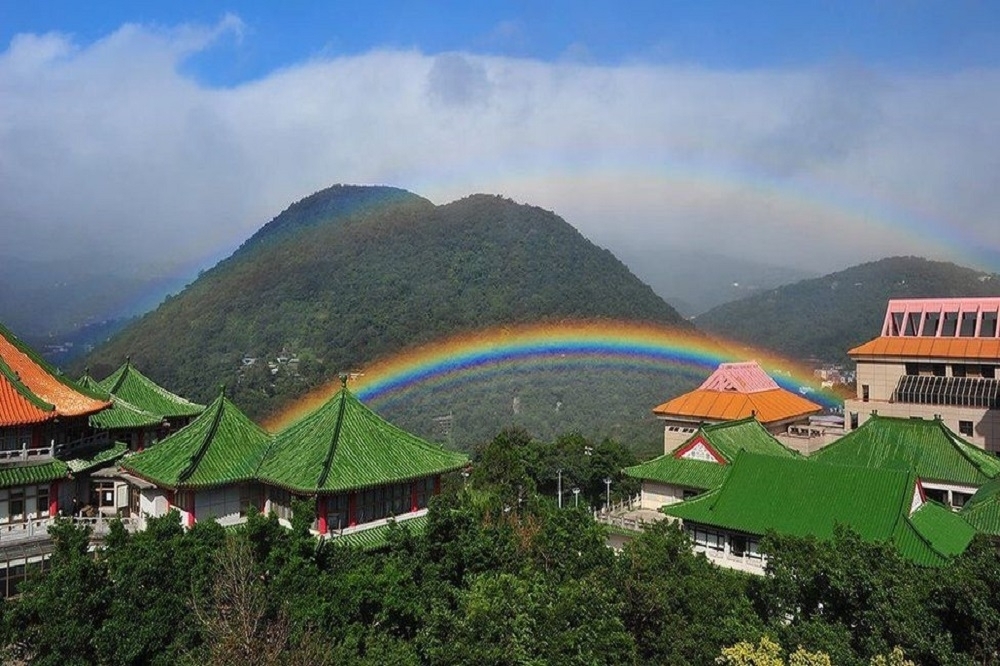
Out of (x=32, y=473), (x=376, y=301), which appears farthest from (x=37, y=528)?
(x=376, y=301)

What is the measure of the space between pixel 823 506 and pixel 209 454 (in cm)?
1745

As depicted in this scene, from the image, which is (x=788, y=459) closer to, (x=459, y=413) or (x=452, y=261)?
(x=459, y=413)

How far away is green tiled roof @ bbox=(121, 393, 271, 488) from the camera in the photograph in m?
20.4

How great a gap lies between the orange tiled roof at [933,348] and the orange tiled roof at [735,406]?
4974 mm

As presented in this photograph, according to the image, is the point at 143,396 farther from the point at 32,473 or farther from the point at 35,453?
the point at 32,473

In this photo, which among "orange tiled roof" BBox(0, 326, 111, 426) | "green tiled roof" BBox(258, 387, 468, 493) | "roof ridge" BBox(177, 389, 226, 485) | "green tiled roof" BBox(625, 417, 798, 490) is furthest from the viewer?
"green tiled roof" BBox(625, 417, 798, 490)

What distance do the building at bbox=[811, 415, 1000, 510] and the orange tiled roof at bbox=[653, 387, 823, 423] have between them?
1137 cm

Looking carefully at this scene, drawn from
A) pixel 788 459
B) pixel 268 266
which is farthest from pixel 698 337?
pixel 788 459

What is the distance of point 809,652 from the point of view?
12.4 metres

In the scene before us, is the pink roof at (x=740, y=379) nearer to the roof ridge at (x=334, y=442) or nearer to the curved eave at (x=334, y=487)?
the curved eave at (x=334, y=487)

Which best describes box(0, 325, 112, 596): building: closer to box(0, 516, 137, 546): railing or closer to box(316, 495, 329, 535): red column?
box(0, 516, 137, 546): railing

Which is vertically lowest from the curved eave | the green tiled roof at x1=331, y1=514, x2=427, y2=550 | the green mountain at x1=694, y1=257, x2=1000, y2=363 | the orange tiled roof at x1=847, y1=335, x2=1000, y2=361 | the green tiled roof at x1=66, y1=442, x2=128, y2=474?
the green tiled roof at x1=331, y1=514, x2=427, y2=550

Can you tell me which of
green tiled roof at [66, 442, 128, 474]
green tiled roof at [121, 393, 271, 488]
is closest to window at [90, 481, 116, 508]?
green tiled roof at [66, 442, 128, 474]

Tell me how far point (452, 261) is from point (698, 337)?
149ft
